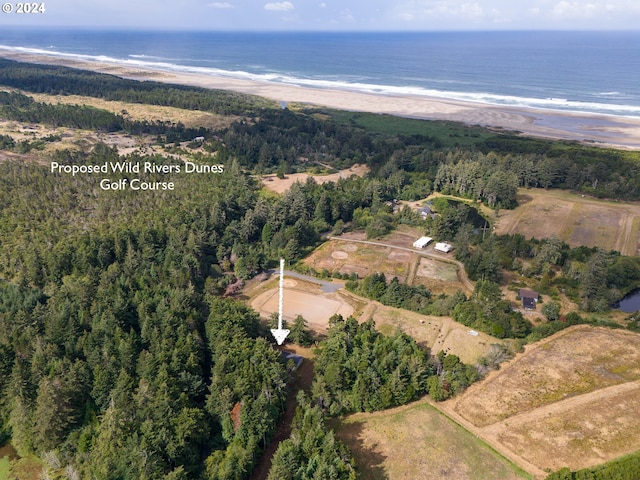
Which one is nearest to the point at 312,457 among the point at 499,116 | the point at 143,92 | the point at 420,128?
the point at 420,128

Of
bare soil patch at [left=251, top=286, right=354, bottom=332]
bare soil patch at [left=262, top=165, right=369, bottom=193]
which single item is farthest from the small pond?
bare soil patch at [left=262, top=165, right=369, bottom=193]

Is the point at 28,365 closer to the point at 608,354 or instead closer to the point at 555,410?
the point at 555,410

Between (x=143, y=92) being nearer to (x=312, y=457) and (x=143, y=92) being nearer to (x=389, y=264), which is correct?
(x=389, y=264)

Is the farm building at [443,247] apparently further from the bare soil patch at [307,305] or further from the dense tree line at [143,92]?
the dense tree line at [143,92]

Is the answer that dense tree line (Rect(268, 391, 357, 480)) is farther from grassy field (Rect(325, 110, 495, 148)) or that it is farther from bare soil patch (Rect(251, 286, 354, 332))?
grassy field (Rect(325, 110, 495, 148))

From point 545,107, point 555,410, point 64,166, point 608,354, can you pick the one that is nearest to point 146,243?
point 64,166

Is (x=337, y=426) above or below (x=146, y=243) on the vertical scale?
below
